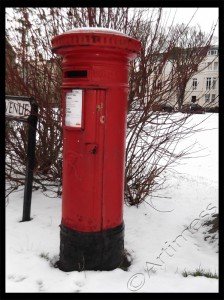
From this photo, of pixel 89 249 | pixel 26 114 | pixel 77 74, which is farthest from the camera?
pixel 26 114

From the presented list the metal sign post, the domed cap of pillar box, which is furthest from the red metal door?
the metal sign post

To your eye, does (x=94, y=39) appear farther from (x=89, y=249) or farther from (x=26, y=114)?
(x=89, y=249)

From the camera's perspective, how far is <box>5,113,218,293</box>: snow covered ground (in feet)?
7.11

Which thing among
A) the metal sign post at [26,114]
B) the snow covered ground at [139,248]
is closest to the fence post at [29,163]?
the metal sign post at [26,114]

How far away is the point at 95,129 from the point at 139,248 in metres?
1.19

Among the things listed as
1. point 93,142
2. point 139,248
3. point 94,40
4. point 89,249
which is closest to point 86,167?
point 93,142

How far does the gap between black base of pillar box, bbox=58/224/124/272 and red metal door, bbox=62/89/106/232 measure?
0.06 meters

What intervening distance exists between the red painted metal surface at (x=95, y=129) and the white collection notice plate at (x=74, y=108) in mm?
31

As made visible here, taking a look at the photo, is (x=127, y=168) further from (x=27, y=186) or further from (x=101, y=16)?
(x=101, y=16)

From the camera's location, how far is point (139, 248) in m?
2.70

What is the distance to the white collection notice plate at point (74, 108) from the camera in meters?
2.08

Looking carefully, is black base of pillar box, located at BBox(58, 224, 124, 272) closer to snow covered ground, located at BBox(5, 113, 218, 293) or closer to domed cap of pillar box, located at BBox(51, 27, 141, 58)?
snow covered ground, located at BBox(5, 113, 218, 293)
